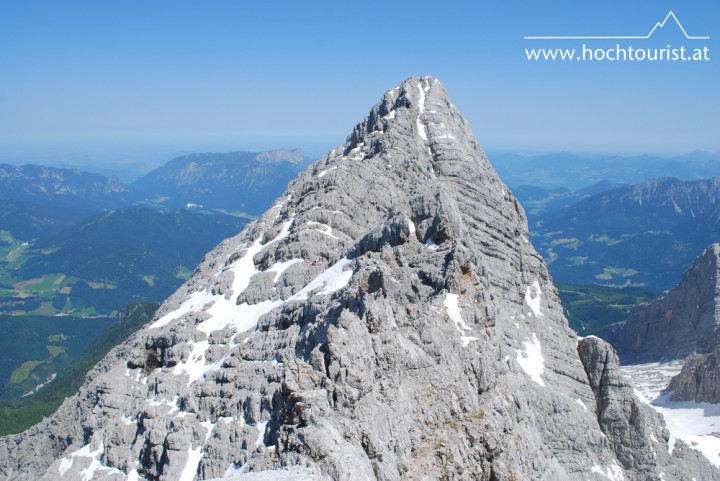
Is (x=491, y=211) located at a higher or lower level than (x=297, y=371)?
higher

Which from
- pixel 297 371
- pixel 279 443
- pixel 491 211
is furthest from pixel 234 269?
pixel 279 443

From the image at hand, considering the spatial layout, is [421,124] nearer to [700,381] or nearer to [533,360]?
[533,360]

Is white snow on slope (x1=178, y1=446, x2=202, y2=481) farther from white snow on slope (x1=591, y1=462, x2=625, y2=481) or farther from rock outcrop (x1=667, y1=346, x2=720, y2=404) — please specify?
rock outcrop (x1=667, y1=346, x2=720, y2=404)

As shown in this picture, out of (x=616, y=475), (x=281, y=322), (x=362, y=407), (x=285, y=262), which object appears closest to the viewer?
(x=362, y=407)

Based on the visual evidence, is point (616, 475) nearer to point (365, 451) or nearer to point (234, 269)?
point (365, 451)

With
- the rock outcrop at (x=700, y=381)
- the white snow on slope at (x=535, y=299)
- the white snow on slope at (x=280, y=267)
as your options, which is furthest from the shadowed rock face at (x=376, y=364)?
the rock outcrop at (x=700, y=381)

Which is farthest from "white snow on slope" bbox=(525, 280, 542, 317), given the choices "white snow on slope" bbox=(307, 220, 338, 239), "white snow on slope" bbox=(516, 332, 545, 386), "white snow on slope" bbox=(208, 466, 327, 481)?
"white snow on slope" bbox=(208, 466, 327, 481)

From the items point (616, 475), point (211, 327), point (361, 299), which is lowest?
point (616, 475)
